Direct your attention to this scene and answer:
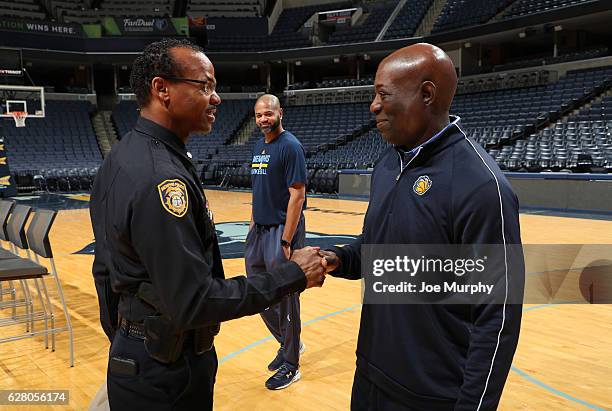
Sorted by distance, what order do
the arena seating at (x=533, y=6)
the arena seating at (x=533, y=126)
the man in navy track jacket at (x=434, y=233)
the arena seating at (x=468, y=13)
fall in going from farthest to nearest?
the arena seating at (x=468, y=13)
the arena seating at (x=533, y=6)
the arena seating at (x=533, y=126)
the man in navy track jacket at (x=434, y=233)

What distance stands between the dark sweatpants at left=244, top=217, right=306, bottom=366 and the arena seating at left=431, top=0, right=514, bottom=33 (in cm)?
2061

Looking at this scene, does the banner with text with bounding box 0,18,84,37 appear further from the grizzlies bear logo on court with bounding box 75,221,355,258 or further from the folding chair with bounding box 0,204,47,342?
the folding chair with bounding box 0,204,47,342

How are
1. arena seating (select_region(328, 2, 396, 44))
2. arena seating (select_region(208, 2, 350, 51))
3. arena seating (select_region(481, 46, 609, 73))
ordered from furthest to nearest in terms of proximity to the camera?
arena seating (select_region(208, 2, 350, 51)) < arena seating (select_region(328, 2, 396, 44)) < arena seating (select_region(481, 46, 609, 73))

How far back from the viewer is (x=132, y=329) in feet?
5.16

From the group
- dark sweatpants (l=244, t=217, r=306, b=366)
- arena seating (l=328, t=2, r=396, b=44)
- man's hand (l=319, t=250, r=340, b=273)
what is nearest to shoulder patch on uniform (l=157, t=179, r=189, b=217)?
man's hand (l=319, t=250, r=340, b=273)

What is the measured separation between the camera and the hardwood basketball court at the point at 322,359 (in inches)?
123

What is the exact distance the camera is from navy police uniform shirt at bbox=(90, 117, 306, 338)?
1387 millimetres

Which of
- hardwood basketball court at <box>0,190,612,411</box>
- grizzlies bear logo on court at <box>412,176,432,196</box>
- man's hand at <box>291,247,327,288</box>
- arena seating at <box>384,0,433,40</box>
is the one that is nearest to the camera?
grizzlies bear logo on court at <box>412,176,432,196</box>

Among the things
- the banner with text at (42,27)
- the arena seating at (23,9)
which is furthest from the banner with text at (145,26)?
the arena seating at (23,9)

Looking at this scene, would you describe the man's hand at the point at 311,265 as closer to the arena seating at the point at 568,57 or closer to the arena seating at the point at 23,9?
the arena seating at the point at 568,57

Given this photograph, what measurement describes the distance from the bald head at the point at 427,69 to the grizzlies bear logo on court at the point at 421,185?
0.22m

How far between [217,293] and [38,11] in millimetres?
31135

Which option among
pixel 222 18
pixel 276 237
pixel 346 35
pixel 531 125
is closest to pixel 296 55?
pixel 346 35

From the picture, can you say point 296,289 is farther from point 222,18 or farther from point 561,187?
point 222,18
